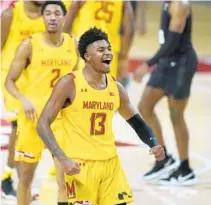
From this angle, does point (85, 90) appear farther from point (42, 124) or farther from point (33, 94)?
point (33, 94)

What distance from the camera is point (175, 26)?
28.5 feet

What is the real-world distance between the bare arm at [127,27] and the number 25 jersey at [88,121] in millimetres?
4015

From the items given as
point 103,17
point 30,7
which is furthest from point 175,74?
point 30,7

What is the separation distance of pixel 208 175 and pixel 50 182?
5.68 ft

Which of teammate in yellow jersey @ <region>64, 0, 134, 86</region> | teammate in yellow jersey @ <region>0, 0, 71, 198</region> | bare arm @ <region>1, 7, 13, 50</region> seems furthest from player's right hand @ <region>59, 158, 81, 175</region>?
teammate in yellow jersey @ <region>64, 0, 134, 86</region>

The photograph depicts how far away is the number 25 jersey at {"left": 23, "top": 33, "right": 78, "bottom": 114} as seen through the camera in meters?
7.25

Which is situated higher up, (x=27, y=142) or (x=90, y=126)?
(x=90, y=126)

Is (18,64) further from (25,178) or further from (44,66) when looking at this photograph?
(25,178)

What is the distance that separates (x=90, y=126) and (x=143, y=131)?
475 mm

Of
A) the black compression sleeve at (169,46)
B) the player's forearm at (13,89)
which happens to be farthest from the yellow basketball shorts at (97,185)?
the black compression sleeve at (169,46)

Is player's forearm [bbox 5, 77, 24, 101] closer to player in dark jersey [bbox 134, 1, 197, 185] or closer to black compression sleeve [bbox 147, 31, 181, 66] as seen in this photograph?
black compression sleeve [bbox 147, 31, 181, 66]

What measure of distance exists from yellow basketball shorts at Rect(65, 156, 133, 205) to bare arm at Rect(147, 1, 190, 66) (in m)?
2.82

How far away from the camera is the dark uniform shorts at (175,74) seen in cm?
891

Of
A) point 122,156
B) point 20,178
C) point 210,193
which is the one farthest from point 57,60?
point 122,156
